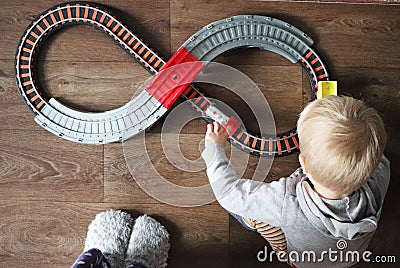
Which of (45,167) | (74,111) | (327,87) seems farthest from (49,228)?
(327,87)

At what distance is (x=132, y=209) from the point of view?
49.4 inches

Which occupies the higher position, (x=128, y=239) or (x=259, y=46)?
(x=259, y=46)

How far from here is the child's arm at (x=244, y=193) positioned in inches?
39.6

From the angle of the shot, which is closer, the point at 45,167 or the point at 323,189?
the point at 323,189

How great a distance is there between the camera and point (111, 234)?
120cm

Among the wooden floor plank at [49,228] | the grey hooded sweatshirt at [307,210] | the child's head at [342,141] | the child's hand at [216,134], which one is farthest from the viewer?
the wooden floor plank at [49,228]

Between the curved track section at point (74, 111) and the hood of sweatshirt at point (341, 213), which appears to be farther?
the curved track section at point (74, 111)

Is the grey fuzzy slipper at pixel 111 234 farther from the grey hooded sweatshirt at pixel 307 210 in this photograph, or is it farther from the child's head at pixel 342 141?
the child's head at pixel 342 141

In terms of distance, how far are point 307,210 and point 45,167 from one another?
624 mm

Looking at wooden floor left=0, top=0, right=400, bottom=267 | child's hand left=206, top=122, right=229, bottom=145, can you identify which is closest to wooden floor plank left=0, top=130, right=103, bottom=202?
wooden floor left=0, top=0, right=400, bottom=267

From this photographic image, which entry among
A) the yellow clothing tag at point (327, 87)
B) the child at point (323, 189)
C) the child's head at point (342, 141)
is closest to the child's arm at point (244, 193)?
the child at point (323, 189)

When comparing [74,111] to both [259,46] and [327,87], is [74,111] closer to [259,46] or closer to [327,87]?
[259,46]

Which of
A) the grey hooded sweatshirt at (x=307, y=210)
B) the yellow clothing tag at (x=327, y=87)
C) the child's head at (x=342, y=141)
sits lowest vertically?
the grey hooded sweatshirt at (x=307, y=210)

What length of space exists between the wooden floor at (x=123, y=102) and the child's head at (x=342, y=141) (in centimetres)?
38
